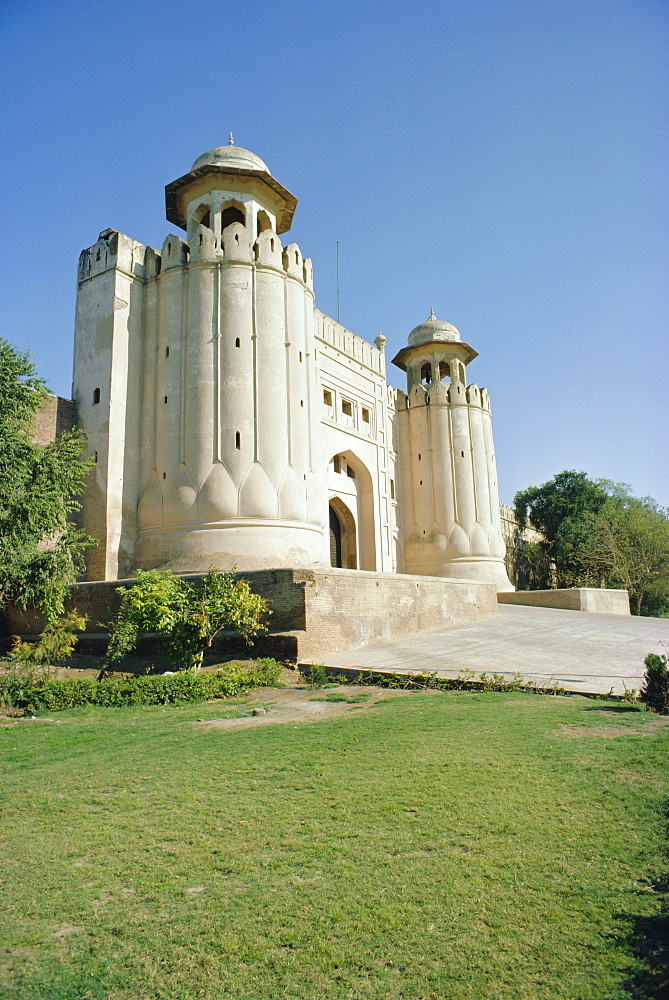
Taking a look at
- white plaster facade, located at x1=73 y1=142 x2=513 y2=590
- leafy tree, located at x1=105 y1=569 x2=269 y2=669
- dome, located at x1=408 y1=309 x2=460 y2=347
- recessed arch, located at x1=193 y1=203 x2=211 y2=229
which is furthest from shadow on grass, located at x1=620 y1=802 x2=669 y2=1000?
dome, located at x1=408 y1=309 x2=460 y2=347

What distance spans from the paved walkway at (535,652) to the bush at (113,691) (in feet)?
6.67

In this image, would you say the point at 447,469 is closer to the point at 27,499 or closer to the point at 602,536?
the point at 602,536

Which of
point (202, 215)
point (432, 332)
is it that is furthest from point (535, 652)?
point (432, 332)

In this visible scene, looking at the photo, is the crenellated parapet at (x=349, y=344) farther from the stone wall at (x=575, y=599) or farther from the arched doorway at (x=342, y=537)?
the stone wall at (x=575, y=599)

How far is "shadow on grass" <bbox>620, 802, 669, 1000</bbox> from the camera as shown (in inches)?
87.0

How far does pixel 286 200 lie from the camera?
19.0 metres

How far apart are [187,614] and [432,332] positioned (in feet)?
66.6

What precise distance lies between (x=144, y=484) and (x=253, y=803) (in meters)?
13.1

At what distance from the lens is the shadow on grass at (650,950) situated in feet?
7.25

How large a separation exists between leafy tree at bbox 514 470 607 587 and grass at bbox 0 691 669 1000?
90.7 feet

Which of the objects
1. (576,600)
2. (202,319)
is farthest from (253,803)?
(576,600)

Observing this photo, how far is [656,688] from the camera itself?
6.68 metres

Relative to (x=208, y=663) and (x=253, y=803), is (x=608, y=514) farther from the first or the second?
(x=253, y=803)

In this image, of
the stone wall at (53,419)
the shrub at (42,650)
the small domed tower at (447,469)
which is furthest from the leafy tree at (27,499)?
the small domed tower at (447,469)
